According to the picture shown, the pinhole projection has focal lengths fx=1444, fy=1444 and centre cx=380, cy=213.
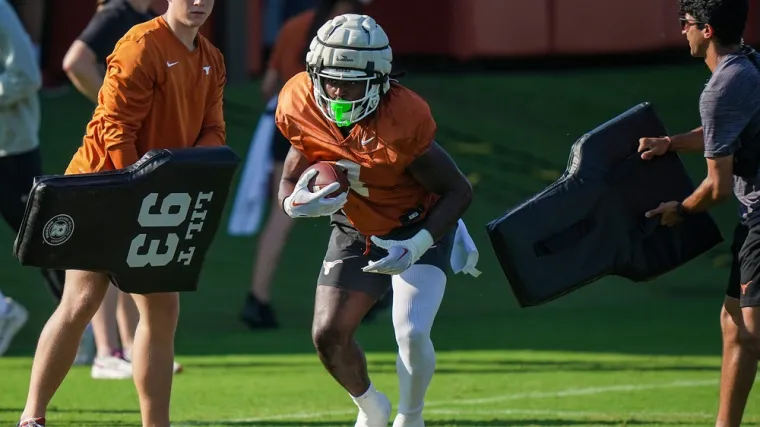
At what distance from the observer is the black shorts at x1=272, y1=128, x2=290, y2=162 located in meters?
9.35

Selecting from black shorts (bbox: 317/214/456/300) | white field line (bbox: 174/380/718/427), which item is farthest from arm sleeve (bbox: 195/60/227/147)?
white field line (bbox: 174/380/718/427)

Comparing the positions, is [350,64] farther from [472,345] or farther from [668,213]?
[472,345]

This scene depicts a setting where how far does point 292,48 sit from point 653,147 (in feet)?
12.8

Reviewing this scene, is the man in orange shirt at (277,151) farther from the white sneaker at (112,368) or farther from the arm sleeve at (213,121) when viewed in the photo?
the arm sleeve at (213,121)

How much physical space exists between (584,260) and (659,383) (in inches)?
77.8

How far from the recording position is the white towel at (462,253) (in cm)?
598

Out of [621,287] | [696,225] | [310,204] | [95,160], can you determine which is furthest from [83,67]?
[621,287]

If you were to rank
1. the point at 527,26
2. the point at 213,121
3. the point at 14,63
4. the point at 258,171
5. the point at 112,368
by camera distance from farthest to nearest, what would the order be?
the point at 527,26
the point at 258,171
the point at 112,368
the point at 14,63
the point at 213,121

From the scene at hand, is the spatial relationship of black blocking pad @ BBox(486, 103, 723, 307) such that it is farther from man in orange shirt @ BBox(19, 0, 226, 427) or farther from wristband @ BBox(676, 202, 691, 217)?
→ man in orange shirt @ BBox(19, 0, 226, 427)

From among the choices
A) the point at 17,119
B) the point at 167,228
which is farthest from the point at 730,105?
the point at 17,119

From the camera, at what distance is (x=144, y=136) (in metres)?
5.69

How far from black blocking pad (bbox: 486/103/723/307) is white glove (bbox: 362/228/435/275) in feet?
1.97

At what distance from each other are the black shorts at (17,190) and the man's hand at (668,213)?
337cm

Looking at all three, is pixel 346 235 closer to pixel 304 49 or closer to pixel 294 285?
pixel 304 49
